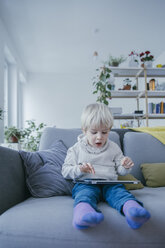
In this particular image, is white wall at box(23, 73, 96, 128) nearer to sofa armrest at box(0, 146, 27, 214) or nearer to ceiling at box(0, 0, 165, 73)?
ceiling at box(0, 0, 165, 73)

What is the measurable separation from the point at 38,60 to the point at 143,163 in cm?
516

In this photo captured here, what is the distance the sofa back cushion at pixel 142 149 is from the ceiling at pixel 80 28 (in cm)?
291

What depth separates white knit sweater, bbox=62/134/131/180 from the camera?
1187mm

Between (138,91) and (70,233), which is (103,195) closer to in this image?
(70,233)

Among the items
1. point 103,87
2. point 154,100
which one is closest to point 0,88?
point 103,87

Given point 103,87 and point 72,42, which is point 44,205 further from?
point 72,42

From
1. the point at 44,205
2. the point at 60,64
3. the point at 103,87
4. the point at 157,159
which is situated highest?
the point at 60,64

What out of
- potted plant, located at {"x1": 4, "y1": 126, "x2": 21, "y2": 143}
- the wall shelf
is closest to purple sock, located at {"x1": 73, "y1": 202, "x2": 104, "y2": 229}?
potted plant, located at {"x1": 4, "y1": 126, "x2": 21, "y2": 143}

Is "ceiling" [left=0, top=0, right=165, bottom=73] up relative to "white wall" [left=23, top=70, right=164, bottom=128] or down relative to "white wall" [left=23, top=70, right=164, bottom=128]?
up

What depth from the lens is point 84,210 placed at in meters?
0.81

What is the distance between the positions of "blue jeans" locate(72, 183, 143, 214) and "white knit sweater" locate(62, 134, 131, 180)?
0.08m

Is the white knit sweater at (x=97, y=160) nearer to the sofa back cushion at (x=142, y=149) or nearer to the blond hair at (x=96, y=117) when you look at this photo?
the blond hair at (x=96, y=117)

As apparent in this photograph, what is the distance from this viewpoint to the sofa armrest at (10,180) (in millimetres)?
1013

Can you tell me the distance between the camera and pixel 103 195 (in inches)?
43.3
